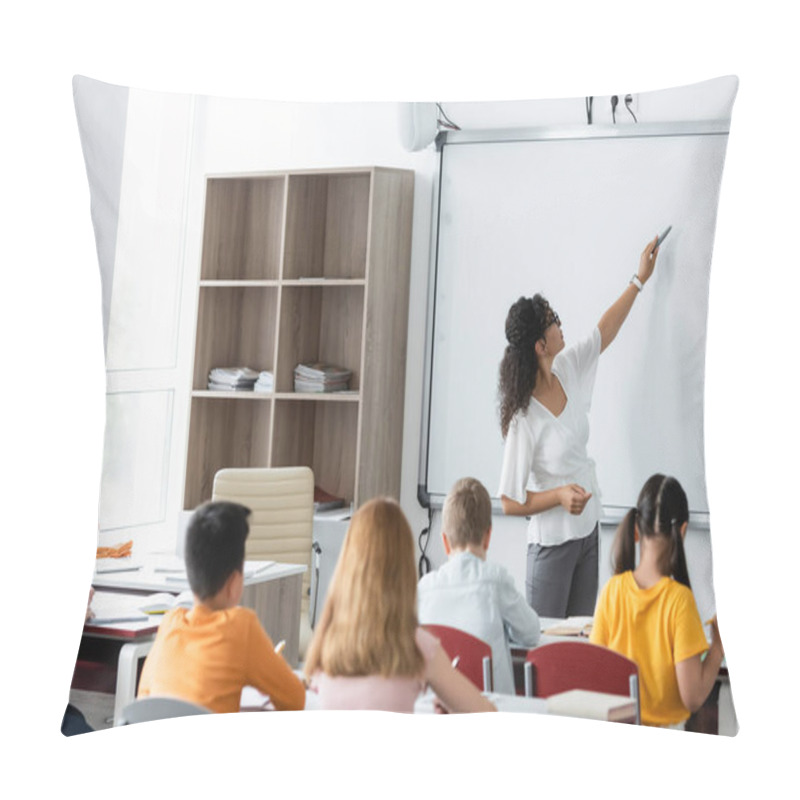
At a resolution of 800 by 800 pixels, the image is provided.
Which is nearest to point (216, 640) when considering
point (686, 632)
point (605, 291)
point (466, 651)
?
point (466, 651)

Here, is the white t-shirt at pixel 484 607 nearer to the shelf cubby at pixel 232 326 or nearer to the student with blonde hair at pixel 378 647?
the student with blonde hair at pixel 378 647

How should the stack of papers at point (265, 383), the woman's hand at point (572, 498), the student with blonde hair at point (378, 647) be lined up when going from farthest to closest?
the stack of papers at point (265, 383)
the woman's hand at point (572, 498)
the student with blonde hair at point (378, 647)

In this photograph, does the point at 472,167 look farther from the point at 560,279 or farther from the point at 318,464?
the point at 318,464

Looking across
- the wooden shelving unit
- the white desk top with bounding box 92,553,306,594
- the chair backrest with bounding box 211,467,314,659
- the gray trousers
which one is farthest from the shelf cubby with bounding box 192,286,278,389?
the gray trousers

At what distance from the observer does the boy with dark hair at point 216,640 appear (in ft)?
7.29

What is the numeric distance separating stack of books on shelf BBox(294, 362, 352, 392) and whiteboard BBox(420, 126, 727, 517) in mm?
207

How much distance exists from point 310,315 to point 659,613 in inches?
38.1

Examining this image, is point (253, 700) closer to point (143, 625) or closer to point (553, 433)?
point (143, 625)

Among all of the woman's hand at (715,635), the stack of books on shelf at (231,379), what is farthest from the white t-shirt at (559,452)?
the stack of books on shelf at (231,379)

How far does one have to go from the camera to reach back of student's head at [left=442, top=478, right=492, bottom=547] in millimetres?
2283

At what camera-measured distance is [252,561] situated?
228 centimetres

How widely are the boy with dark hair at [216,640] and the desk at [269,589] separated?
19mm

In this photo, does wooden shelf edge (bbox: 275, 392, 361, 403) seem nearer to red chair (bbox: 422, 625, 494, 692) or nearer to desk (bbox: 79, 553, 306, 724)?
desk (bbox: 79, 553, 306, 724)

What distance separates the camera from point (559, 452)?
2299 millimetres
